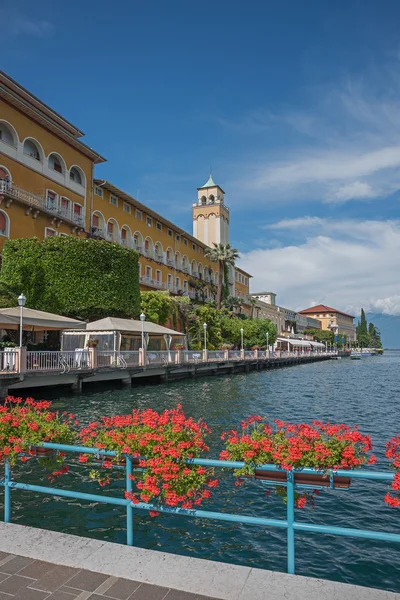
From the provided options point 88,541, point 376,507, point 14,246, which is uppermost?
point 14,246

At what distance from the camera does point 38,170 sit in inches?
1249

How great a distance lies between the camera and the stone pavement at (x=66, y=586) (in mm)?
3342

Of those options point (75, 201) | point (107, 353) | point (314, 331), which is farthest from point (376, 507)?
point (314, 331)

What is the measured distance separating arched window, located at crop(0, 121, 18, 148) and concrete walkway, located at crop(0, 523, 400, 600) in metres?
29.5

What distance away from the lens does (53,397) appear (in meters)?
21.1

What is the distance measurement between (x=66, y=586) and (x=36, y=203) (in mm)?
30516

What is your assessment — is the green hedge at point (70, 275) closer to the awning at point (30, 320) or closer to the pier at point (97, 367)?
the pier at point (97, 367)

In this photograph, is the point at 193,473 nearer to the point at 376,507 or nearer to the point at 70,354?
the point at 376,507

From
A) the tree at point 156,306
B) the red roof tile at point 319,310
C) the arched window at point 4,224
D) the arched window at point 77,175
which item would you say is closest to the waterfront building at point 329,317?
the red roof tile at point 319,310

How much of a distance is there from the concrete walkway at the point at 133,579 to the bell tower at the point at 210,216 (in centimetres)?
7076

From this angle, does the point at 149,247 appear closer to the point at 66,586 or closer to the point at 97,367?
the point at 97,367

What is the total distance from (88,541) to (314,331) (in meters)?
128

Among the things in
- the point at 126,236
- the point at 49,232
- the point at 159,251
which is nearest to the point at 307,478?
the point at 49,232

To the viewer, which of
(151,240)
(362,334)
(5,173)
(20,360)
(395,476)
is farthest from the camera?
(362,334)
